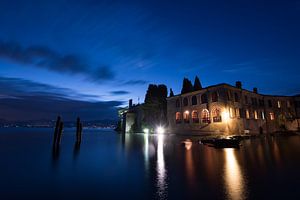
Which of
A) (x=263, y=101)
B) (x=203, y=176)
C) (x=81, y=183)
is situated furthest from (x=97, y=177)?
(x=263, y=101)

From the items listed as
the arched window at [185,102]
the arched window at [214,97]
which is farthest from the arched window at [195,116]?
the arched window at [214,97]

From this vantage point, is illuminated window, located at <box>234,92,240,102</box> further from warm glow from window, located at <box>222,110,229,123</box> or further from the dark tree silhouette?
the dark tree silhouette

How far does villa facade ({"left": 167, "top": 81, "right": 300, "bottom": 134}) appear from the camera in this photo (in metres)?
31.3

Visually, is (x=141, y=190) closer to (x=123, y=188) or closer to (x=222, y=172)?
(x=123, y=188)

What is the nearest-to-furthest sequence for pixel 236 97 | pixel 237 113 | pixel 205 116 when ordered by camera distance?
pixel 237 113, pixel 236 97, pixel 205 116

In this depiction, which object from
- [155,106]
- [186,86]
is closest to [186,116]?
[155,106]

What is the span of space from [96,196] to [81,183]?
1999mm

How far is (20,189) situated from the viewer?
7164mm

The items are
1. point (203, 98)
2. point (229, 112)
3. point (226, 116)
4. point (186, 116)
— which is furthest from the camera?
point (186, 116)

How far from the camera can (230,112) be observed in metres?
31.1

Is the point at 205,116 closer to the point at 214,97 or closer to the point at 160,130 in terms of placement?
the point at 214,97

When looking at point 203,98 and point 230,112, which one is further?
point 203,98

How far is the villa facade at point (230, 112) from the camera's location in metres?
31.3

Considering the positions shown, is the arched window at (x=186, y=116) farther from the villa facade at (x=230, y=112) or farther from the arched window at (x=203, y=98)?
the arched window at (x=203, y=98)
